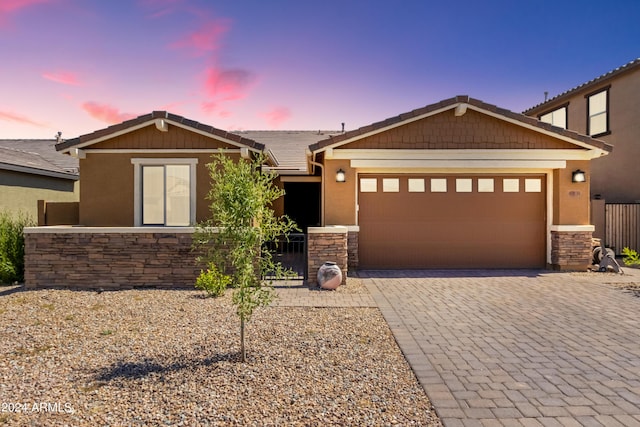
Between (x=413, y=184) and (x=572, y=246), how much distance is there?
4.75 meters

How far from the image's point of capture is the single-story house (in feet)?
29.7

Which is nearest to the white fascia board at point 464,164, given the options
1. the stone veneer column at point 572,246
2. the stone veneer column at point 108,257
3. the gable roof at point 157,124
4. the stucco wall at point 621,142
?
the stone veneer column at point 572,246

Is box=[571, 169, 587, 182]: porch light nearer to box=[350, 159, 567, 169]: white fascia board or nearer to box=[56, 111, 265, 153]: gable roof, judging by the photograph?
box=[350, 159, 567, 169]: white fascia board

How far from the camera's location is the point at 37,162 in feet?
44.1

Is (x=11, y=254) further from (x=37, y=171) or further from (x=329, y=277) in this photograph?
(x=329, y=277)

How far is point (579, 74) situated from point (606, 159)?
4.31 meters

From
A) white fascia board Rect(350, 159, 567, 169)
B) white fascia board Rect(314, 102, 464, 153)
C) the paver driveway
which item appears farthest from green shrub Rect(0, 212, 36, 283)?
white fascia board Rect(350, 159, 567, 169)

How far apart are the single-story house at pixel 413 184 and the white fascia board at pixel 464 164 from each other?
3 centimetres

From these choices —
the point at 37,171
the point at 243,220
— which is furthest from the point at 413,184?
the point at 37,171

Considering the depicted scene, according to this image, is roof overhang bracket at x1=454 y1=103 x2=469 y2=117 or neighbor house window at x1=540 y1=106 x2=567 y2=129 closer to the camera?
roof overhang bracket at x1=454 y1=103 x2=469 y2=117

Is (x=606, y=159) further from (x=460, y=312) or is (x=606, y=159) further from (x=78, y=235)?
(x=78, y=235)

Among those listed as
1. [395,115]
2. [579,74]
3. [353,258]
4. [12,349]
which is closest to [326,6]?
[395,115]

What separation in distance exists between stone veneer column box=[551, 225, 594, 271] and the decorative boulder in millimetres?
6557

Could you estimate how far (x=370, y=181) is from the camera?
384 inches
